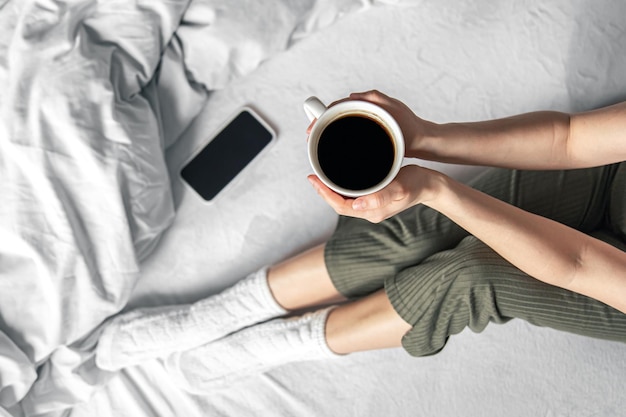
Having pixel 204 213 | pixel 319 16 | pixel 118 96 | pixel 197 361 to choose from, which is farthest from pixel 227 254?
pixel 319 16

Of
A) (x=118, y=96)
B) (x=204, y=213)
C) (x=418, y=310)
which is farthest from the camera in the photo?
(x=204, y=213)

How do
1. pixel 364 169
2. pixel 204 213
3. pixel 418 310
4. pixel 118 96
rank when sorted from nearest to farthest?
pixel 364 169, pixel 418 310, pixel 118 96, pixel 204 213

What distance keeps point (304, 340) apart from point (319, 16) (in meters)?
0.56

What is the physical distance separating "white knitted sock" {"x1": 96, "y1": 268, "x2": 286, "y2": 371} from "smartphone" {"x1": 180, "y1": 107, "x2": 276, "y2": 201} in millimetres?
181

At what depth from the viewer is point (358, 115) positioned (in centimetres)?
59

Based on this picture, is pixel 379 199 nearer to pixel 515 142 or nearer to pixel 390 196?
pixel 390 196

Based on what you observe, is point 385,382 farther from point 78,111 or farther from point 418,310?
point 78,111

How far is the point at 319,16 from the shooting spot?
1045mm

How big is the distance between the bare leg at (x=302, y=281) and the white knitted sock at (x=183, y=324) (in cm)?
2

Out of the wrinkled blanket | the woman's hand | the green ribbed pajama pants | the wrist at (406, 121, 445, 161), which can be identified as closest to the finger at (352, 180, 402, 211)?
the woman's hand

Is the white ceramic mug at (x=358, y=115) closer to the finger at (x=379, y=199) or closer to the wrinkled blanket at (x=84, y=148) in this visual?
the finger at (x=379, y=199)

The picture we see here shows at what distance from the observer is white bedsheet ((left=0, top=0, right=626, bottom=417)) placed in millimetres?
911

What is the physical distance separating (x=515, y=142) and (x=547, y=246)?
0.16 meters

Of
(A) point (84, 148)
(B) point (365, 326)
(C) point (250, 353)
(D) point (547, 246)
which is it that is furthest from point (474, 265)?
(A) point (84, 148)
